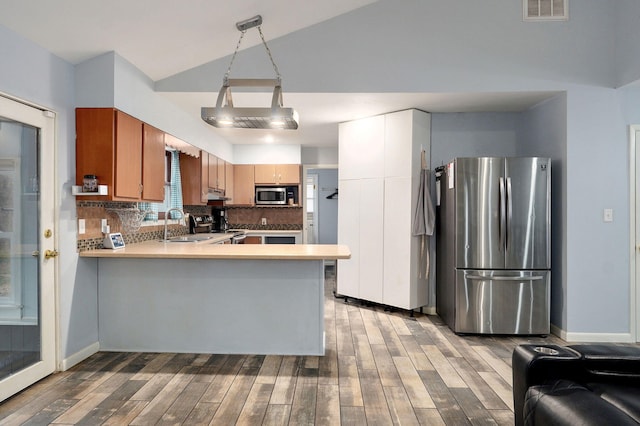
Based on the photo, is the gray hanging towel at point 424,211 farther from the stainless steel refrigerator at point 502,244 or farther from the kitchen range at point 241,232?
the kitchen range at point 241,232

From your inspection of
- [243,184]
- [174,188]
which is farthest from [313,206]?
[174,188]

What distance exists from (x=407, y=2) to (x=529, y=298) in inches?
122

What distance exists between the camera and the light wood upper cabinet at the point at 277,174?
22.0ft

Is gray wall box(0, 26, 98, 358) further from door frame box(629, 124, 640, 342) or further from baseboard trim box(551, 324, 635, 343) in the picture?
door frame box(629, 124, 640, 342)

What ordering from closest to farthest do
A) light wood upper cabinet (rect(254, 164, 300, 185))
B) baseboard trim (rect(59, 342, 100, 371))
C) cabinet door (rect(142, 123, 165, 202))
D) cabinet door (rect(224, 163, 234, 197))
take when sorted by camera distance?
baseboard trim (rect(59, 342, 100, 371)) → cabinet door (rect(142, 123, 165, 202)) → cabinet door (rect(224, 163, 234, 197)) → light wood upper cabinet (rect(254, 164, 300, 185))

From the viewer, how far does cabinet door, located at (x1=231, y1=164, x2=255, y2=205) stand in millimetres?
6727

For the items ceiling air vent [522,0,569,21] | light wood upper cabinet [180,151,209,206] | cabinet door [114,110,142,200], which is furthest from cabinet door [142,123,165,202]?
ceiling air vent [522,0,569,21]

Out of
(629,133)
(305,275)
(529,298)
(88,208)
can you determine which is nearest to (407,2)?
(629,133)

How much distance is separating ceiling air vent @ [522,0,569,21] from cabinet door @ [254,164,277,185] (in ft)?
13.8

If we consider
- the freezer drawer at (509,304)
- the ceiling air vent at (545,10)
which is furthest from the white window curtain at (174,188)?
the ceiling air vent at (545,10)

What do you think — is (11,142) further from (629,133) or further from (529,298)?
(629,133)

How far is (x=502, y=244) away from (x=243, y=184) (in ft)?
14.2

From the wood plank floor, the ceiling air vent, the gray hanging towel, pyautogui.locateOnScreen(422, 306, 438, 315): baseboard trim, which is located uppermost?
the ceiling air vent

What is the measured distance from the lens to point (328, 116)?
4797 millimetres
